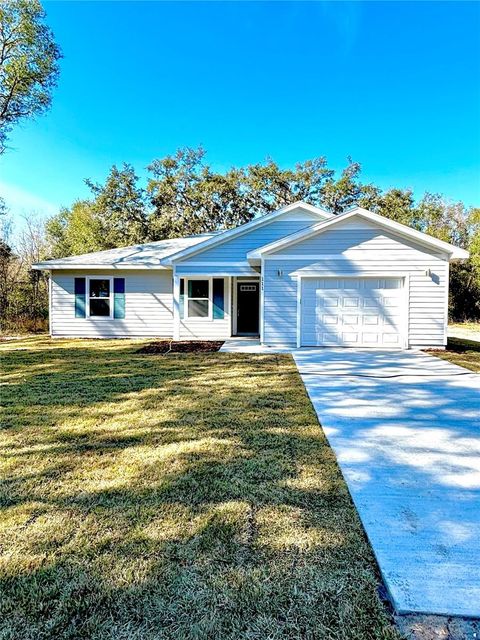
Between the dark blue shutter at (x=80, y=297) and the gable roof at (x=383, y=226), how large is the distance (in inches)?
283

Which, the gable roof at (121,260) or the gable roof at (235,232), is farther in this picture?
the gable roof at (121,260)

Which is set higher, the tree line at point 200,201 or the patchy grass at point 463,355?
the tree line at point 200,201

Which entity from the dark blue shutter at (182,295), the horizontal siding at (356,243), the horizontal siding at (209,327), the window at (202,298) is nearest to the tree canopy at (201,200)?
the dark blue shutter at (182,295)

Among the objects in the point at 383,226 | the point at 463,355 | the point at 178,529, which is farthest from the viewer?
the point at 383,226

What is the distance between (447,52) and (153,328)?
47.8 ft

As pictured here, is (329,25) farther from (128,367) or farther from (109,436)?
(109,436)

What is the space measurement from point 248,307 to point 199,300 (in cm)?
217

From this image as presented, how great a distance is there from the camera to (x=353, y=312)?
10.7 meters

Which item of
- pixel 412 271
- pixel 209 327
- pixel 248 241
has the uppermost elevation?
pixel 248 241

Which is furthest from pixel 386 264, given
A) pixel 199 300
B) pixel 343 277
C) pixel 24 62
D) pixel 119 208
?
pixel 119 208

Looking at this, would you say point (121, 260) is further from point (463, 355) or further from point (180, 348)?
point (463, 355)

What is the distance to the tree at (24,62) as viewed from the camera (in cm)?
1484

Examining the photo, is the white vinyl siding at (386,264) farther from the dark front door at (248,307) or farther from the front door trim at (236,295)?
the dark front door at (248,307)

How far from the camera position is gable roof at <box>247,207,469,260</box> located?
10.2 metres
